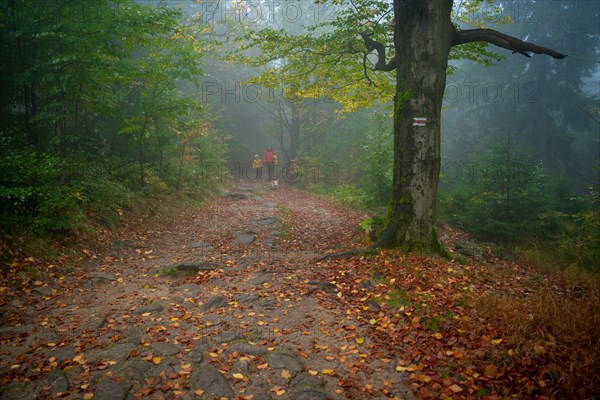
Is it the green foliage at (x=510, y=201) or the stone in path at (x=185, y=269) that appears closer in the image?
the stone in path at (x=185, y=269)

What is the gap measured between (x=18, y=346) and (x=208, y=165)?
44.0 ft

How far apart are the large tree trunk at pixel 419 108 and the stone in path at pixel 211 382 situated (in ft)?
15.2

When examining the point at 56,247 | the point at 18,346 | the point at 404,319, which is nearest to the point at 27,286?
the point at 56,247

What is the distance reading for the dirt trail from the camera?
3.52 m

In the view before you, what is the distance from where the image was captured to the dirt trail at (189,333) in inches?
138

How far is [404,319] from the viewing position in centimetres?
466

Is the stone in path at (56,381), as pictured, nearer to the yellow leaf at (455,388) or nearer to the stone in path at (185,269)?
the stone in path at (185,269)

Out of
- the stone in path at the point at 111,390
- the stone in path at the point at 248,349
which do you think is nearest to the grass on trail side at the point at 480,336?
the stone in path at the point at 248,349

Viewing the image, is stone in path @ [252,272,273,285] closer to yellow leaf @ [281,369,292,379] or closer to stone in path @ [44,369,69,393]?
yellow leaf @ [281,369,292,379]

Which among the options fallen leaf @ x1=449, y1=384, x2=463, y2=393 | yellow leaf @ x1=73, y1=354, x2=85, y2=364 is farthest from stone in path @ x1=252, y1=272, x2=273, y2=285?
fallen leaf @ x1=449, y1=384, x2=463, y2=393

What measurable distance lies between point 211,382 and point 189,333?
1258 mm

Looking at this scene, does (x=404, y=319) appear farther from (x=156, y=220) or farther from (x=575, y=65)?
(x=575, y=65)

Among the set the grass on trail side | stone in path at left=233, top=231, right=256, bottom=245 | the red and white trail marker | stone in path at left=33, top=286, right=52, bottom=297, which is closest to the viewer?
the grass on trail side

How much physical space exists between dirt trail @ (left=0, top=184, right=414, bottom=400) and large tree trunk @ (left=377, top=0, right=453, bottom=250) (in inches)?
96.0
